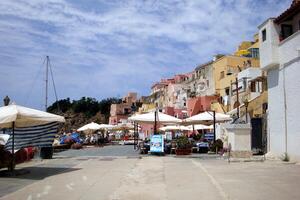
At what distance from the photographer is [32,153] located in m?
24.5

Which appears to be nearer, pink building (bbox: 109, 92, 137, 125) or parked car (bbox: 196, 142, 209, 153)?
parked car (bbox: 196, 142, 209, 153)

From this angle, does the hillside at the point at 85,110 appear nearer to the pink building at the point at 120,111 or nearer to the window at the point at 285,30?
the pink building at the point at 120,111

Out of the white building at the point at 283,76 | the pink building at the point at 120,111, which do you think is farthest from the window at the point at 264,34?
the pink building at the point at 120,111

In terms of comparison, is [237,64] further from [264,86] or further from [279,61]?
[279,61]

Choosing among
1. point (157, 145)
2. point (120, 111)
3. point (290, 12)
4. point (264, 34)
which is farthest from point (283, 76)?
point (120, 111)

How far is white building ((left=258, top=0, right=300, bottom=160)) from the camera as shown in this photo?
66.2ft

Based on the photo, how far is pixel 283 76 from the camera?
21609 mm

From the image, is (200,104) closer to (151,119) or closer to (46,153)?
(151,119)

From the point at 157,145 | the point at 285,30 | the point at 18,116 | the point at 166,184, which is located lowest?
the point at 166,184

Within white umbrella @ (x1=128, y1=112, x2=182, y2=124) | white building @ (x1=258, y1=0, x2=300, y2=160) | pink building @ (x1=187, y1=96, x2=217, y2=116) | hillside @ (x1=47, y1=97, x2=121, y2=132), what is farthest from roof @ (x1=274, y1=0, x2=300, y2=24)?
hillside @ (x1=47, y1=97, x2=121, y2=132)

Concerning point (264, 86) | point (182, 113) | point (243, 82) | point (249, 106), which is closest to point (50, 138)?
point (249, 106)

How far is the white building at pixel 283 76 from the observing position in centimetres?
2019

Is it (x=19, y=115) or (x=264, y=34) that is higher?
(x=264, y=34)

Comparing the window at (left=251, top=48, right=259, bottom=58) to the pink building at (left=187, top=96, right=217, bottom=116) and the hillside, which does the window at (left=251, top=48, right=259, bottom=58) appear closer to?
the pink building at (left=187, top=96, right=217, bottom=116)
